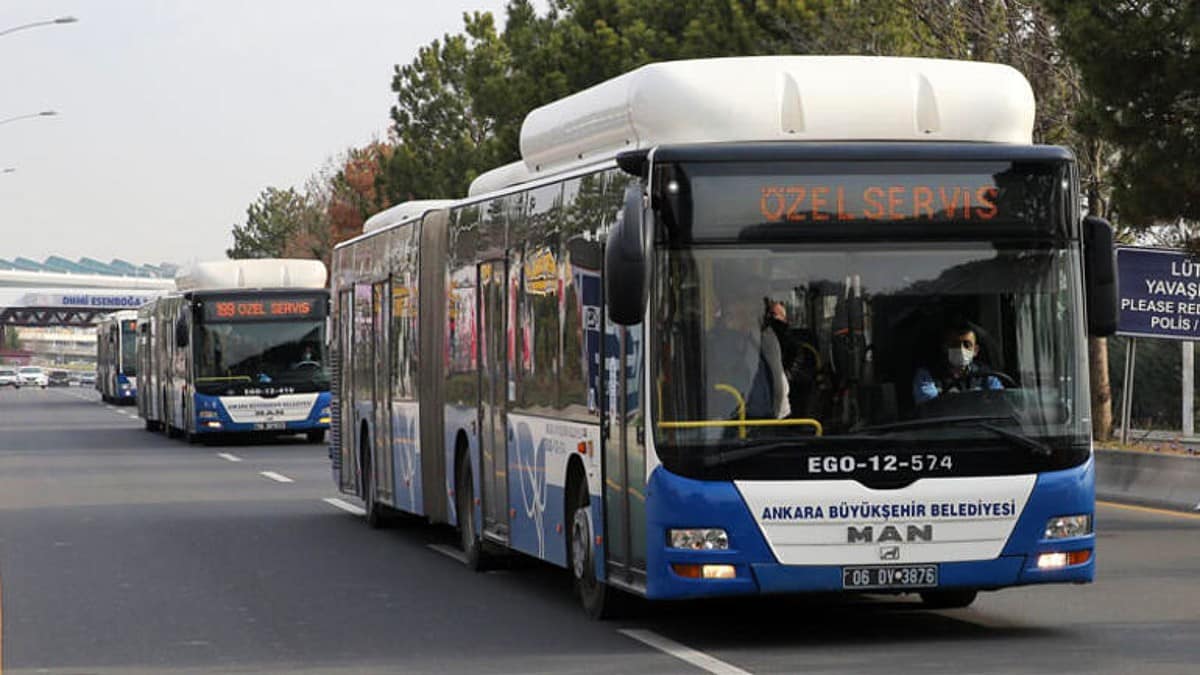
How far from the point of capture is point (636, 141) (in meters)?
13.2

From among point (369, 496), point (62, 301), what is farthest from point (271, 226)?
point (369, 496)

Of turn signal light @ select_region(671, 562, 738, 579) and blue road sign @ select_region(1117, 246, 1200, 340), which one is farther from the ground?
blue road sign @ select_region(1117, 246, 1200, 340)

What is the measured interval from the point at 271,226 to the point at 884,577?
112858 millimetres

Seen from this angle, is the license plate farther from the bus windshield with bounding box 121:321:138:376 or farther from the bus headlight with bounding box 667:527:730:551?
the bus windshield with bounding box 121:321:138:376

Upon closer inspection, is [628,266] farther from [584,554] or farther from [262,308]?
[262,308]

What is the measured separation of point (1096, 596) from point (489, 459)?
4000 mm

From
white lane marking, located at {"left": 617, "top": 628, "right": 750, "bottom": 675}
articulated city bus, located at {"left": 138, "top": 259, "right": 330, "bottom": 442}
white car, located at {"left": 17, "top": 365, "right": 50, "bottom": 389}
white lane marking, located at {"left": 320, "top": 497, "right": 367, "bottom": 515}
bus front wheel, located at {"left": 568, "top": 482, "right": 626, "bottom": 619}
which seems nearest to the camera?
white lane marking, located at {"left": 617, "top": 628, "right": 750, "bottom": 675}

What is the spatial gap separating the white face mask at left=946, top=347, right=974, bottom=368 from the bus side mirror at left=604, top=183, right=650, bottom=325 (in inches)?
60.2

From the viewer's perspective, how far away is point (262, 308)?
42.8m

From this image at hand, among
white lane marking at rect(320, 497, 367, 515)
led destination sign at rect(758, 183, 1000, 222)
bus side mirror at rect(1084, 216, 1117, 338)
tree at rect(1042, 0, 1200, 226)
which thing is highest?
tree at rect(1042, 0, 1200, 226)

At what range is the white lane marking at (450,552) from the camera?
18781 millimetres

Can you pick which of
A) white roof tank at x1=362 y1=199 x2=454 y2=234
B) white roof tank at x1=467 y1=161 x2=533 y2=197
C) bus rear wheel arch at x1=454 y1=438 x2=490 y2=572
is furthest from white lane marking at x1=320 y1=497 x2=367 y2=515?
white roof tank at x1=467 y1=161 x2=533 y2=197

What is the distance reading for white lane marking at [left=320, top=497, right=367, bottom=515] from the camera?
969 inches

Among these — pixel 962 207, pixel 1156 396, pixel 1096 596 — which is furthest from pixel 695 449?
pixel 1156 396
